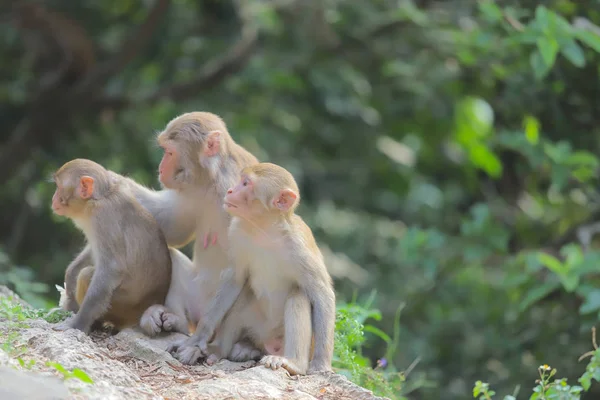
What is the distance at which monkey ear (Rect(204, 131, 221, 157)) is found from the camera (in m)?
5.55

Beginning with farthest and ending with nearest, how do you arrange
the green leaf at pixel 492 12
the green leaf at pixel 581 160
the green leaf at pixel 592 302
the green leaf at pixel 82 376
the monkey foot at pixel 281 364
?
the green leaf at pixel 581 160 → the green leaf at pixel 492 12 → the green leaf at pixel 592 302 → the monkey foot at pixel 281 364 → the green leaf at pixel 82 376

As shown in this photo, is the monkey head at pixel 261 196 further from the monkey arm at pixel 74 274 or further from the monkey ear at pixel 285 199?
the monkey arm at pixel 74 274

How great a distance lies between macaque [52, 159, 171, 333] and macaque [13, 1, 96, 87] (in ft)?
18.1

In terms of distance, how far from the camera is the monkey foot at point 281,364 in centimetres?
489

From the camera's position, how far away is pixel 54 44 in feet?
38.3

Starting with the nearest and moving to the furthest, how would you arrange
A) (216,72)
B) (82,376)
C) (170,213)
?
(82,376)
(170,213)
(216,72)

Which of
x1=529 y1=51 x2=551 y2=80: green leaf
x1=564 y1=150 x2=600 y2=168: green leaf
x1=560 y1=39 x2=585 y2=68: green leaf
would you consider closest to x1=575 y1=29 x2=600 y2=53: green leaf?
x1=560 y1=39 x2=585 y2=68: green leaf

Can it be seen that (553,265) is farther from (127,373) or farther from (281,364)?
(127,373)

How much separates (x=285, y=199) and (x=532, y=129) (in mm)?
4351

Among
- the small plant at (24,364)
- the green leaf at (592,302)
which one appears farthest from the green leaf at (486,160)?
the small plant at (24,364)

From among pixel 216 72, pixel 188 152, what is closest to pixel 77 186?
pixel 188 152

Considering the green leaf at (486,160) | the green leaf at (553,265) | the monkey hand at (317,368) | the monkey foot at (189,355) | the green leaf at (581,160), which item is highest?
the green leaf at (581,160)

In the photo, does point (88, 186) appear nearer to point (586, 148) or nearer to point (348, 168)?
point (586, 148)

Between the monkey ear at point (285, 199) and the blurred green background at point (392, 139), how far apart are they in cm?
298
